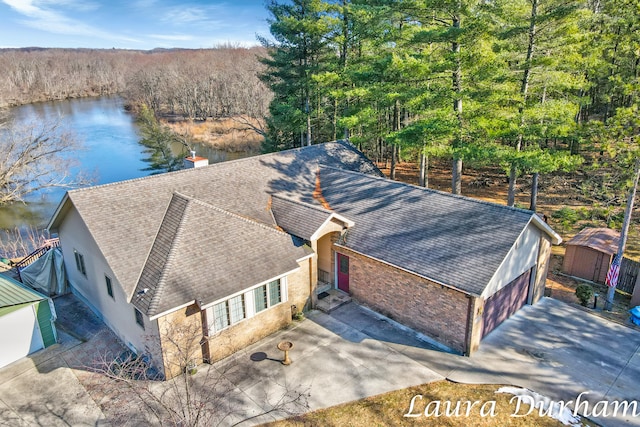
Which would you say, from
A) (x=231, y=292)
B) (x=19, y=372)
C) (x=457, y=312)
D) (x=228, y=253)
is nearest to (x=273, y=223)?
(x=228, y=253)

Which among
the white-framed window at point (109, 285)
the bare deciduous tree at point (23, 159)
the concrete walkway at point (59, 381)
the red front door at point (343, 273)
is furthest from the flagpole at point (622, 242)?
the bare deciduous tree at point (23, 159)

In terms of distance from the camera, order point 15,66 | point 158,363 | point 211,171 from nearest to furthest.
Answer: point 158,363, point 211,171, point 15,66

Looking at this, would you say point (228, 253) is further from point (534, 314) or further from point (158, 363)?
point (534, 314)

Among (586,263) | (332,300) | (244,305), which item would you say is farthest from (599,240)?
(244,305)

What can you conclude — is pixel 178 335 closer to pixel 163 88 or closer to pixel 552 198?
pixel 552 198

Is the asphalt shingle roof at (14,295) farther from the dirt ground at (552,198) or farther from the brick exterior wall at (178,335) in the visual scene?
the dirt ground at (552,198)

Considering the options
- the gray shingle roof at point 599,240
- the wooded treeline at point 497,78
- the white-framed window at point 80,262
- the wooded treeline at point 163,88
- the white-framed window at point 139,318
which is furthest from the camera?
the wooded treeline at point 163,88

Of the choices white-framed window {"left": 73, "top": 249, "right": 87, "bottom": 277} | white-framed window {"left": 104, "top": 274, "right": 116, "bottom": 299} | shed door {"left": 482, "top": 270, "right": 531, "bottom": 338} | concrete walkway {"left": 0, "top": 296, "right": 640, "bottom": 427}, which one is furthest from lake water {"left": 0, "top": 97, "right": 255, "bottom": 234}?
shed door {"left": 482, "top": 270, "right": 531, "bottom": 338}

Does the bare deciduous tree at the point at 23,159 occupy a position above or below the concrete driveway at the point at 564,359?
above
